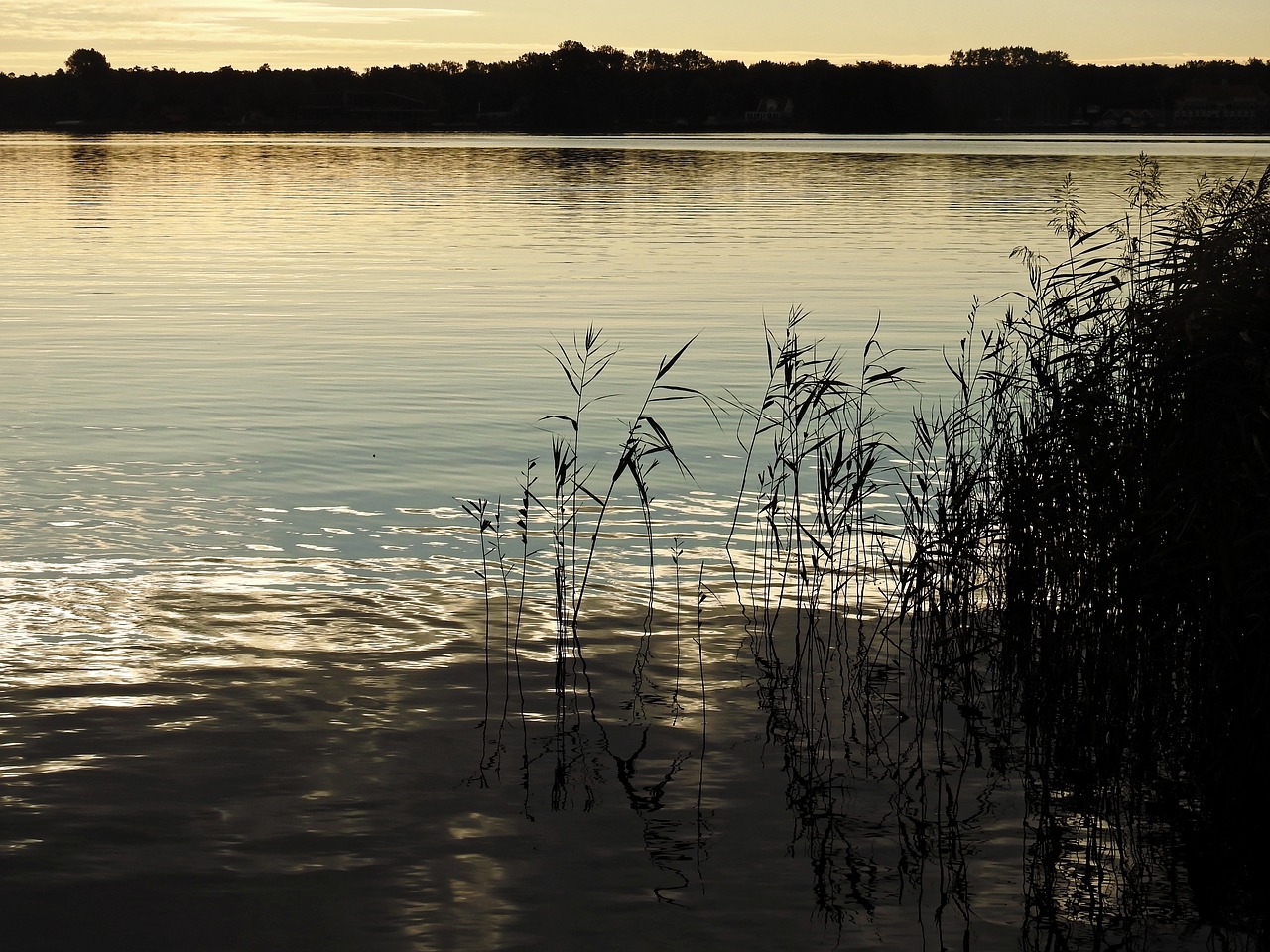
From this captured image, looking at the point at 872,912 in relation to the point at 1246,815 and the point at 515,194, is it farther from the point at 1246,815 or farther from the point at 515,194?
the point at 515,194

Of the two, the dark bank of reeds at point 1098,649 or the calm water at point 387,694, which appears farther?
the dark bank of reeds at point 1098,649

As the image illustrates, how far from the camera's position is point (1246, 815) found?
6.79m

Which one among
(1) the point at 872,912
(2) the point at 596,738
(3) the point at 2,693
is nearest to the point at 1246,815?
(1) the point at 872,912

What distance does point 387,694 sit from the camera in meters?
8.25

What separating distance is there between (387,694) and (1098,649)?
3.92m

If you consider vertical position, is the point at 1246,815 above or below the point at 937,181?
below

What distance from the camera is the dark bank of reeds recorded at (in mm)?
6527

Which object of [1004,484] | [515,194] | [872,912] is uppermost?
[515,194]

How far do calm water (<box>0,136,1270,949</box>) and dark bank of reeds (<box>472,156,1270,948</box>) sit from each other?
3.2 inches

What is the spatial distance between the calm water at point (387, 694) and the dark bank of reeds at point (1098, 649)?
8 centimetres

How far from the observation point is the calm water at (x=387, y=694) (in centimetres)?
606

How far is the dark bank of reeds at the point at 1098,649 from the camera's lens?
6.53 m

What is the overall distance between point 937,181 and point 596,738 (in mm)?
66870

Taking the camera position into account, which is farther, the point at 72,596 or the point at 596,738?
the point at 72,596
